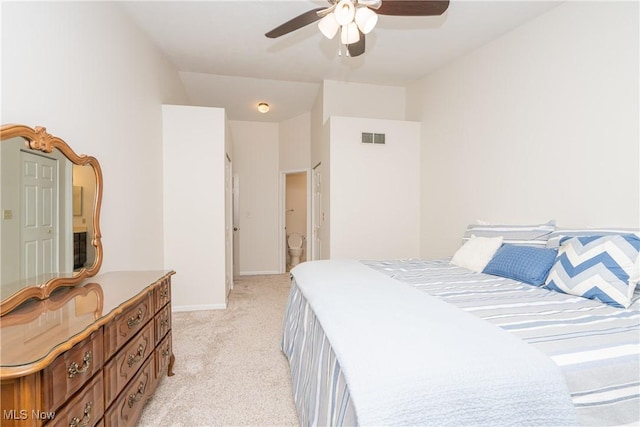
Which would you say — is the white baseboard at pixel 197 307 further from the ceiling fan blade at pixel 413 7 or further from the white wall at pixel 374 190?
the ceiling fan blade at pixel 413 7

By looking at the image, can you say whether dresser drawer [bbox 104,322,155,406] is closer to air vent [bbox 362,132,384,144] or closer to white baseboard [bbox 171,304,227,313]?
white baseboard [bbox 171,304,227,313]

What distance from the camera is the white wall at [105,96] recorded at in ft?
4.76

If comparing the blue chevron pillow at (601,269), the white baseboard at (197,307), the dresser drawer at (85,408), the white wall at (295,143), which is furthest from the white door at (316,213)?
the dresser drawer at (85,408)

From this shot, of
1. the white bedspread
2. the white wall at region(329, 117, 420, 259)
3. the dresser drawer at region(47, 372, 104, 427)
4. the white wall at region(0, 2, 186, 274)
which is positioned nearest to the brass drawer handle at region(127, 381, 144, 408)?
the dresser drawer at region(47, 372, 104, 427)

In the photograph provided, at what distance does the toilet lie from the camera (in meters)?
6.06

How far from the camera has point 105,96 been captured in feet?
7.18

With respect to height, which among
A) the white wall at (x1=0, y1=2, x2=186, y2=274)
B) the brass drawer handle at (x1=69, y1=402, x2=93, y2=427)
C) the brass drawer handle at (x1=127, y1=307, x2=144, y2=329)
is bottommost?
the brass drawer handle at (x1=69, y1=402, x2=93, y2=427)

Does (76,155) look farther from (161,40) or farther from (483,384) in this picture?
(483,384)

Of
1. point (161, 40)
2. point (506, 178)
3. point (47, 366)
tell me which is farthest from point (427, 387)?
point (161, 40)

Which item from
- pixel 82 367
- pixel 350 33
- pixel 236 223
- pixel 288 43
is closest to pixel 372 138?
pixel 288 43

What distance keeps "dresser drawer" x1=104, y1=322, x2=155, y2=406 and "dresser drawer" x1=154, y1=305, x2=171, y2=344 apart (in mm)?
77

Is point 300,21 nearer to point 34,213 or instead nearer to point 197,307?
point 34,213

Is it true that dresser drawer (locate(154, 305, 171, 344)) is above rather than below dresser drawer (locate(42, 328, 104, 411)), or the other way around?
below

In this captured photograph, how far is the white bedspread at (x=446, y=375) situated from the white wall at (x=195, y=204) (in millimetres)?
2715
